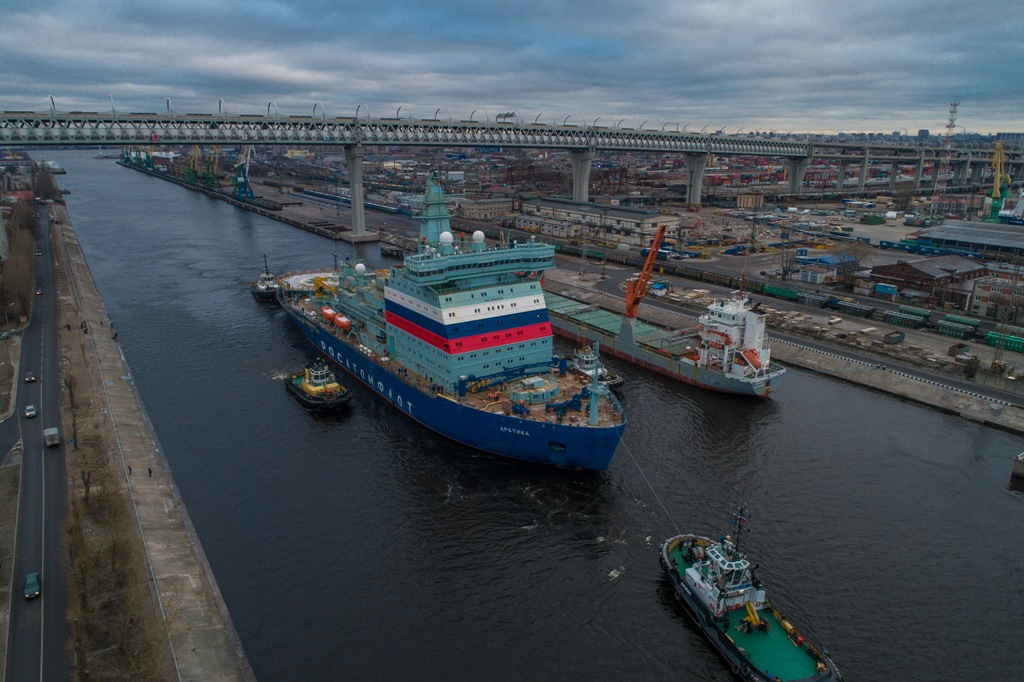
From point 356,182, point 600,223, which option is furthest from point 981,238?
point 356,182

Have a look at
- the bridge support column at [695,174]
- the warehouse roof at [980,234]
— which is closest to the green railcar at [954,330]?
the warehouse roof at [980,234]

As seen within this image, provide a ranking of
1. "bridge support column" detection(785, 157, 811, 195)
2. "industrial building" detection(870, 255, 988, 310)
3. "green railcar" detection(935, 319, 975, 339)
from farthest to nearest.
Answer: "bridge support column" detection(785, 157, 811, 195) < "industrial building" detection(870, 255, 988, 310) < "green railcar" detection(935, 319, 975, 339)

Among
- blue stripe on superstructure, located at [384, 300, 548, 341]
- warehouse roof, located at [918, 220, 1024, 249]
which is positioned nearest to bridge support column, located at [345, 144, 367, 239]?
blue stripe on superstructure, located at [384, 300, 548, 341]

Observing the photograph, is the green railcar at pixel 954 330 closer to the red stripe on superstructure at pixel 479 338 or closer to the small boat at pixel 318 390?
the red stripe on superstructure at pixel 479 338

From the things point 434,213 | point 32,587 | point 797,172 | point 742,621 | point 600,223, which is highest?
point 797,172

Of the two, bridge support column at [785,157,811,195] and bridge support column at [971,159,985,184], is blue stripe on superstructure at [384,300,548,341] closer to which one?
bridge support column at [785,157,811,195]

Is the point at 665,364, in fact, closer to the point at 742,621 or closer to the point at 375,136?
the point at 742,621

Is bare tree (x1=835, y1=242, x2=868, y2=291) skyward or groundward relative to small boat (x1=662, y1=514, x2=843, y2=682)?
skyward
